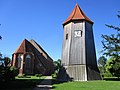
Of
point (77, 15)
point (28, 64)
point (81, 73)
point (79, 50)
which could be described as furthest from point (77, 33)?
point (28, 64)

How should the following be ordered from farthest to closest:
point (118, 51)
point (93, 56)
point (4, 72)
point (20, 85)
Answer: point (93, 56), point (4, 72), point (20, 85), point (118, 51)

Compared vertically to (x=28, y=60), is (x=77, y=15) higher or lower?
higher

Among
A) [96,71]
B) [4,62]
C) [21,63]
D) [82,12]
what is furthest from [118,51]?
[21,63]

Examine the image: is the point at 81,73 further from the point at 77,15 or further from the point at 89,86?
the point at 77,15

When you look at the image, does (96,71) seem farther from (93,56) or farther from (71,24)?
(71,24)

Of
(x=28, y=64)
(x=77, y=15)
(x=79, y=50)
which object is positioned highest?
(x=77, y=15)

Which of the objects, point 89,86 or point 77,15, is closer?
point 89,86

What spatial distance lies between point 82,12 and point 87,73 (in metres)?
13.6

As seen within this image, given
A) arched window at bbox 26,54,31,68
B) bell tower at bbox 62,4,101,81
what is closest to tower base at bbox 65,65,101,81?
bell tower at bbox 62,4,101,81

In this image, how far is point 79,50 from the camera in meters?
34.1

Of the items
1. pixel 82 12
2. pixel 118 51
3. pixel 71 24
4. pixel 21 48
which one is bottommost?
pixel 118 51

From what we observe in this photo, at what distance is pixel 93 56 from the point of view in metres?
35.6

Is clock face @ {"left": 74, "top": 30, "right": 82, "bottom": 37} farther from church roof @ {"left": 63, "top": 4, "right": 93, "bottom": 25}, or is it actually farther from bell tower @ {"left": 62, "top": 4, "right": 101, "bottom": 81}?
church roof @ {"left": 63, "top": 4, "right": 93, "bottom": 25}

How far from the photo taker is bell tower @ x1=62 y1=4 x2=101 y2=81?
3322 cm
